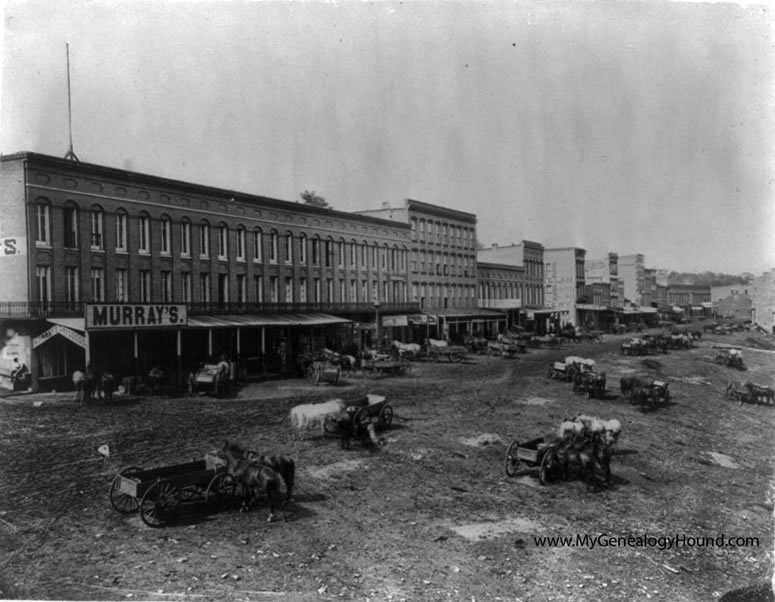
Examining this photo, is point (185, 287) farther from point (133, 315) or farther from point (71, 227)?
point (133, 315)

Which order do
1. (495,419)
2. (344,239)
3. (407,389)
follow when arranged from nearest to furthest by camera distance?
(495,419)
(407,389)
(344,239)

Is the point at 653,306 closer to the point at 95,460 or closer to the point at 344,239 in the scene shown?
the point at 344,239

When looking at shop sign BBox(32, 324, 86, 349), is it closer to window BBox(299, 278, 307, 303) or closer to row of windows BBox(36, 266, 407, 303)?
row of windows BBox(36, 266, 407, 303)

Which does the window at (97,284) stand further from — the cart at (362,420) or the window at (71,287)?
the cart at (362,420)

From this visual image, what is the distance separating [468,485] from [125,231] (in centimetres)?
1858

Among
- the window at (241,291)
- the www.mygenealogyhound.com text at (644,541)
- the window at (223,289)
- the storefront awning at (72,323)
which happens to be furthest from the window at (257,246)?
the www.mygenealogyhound.com text at (644,541)

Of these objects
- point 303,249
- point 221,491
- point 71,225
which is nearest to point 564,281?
point 303,249

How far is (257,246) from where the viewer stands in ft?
99.0

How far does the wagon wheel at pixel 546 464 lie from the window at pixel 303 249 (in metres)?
23.1

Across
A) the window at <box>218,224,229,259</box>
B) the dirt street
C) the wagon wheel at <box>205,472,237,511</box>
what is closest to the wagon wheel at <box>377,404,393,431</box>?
the dirt street

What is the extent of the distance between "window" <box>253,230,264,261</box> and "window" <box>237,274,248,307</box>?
1411 millimetres

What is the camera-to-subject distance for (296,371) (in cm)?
2656

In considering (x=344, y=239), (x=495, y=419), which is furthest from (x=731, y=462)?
(x=344, y=239)

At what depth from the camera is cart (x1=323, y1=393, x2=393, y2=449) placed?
536 inches
